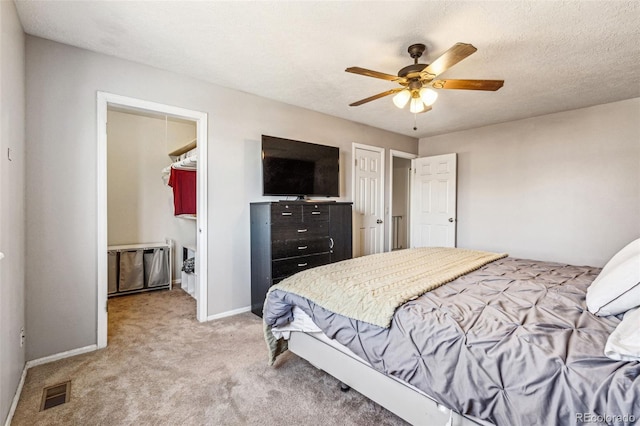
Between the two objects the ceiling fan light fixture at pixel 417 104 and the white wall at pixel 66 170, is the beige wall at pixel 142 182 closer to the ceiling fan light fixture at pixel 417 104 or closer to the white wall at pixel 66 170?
the white wall at pixel 66 170

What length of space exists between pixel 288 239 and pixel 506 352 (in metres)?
2.30

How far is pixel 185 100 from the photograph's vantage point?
2904 millimetres

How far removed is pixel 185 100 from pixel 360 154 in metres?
2.53

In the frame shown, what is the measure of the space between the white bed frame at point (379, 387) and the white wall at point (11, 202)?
1610 mm

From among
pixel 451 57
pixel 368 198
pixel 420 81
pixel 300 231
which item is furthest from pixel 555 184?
pixel 300 231

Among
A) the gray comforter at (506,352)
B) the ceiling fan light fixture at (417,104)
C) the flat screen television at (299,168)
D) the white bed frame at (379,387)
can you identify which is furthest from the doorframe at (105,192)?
the ceiling fan light fixture at (417,104)

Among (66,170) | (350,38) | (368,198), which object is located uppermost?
(350,38)

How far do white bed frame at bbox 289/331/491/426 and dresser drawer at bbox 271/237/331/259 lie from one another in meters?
1.11

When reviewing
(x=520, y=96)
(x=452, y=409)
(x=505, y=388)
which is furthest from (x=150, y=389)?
(x=520, y=96)

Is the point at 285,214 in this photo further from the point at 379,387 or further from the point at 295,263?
the point at 379,387

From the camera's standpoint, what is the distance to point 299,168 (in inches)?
141

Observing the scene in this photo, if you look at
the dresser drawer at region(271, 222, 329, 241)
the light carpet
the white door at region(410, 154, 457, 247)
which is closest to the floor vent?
the light carpet

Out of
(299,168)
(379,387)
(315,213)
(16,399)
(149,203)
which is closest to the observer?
(379,387)

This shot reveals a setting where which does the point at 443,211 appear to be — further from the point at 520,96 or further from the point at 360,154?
the point at 520,96
